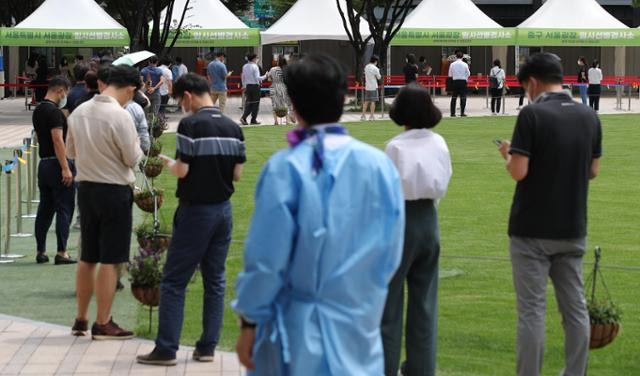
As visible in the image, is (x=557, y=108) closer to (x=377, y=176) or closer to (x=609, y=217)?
(x=377, y=176)

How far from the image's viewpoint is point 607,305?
23.3ft

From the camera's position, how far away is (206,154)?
24.2 feet

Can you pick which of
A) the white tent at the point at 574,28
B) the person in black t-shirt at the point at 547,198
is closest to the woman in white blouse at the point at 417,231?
the person in black t-shirt at the point at 547,198

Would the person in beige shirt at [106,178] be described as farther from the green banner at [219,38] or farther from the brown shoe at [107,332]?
the green banner at [219,38]

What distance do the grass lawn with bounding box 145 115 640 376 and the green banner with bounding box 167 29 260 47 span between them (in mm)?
13171

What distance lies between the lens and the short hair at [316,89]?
14.0 ft

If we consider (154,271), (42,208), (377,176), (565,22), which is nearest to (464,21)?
(565,22)

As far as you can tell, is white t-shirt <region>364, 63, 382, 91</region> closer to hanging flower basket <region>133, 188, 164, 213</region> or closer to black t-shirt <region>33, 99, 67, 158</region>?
hanging flower basket <region>133, 188, 164, 213</region>

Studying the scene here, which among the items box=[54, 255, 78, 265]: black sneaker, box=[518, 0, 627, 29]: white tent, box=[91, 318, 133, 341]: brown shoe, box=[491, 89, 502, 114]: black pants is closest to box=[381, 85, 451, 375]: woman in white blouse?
box=[91, 318, 133, 341]: brown shoe

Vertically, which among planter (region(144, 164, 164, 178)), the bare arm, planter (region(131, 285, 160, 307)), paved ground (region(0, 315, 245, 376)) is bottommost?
paved ground (region(0, 315, 245, 376))

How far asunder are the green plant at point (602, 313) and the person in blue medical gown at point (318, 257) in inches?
121

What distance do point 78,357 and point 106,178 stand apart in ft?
3.82

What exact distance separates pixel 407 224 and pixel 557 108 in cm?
97

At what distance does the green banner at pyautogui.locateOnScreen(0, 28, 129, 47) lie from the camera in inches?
1436
